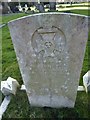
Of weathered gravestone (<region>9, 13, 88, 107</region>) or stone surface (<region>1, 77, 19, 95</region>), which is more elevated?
weathered gravestone (<region>9, 13, 88, 107</region>)

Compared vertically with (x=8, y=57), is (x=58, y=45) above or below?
above

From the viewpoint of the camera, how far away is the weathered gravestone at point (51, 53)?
122 inches

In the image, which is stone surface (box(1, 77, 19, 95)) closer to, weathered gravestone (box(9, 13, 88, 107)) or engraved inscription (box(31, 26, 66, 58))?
weathered gravestone (box(9, 13, 88, 107))

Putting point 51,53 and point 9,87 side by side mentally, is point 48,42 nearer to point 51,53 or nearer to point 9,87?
point 51,53

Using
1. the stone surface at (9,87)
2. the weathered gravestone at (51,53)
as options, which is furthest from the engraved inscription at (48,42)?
the stone surface at (9,87)

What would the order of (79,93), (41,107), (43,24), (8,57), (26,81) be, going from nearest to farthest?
(43,24) < (26,81) < (41,107) < (79,93) < (8,57)

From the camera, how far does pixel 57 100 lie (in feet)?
12.9

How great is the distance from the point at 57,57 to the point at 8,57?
3809 millimetres

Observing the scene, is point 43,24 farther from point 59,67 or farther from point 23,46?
point 59,67

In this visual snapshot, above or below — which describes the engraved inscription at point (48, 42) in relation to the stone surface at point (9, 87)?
above

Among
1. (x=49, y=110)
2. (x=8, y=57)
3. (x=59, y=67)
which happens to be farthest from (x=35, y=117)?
(x=8, y=57)

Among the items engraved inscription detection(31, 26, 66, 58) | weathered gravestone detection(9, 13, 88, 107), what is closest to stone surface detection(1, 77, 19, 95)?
weathered gravestone detection(9, 13, 88, 107)

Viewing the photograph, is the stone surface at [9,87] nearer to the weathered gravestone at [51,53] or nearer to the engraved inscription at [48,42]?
the weathered gravestone at [51,53]

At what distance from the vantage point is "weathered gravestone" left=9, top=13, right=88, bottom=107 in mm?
3090
